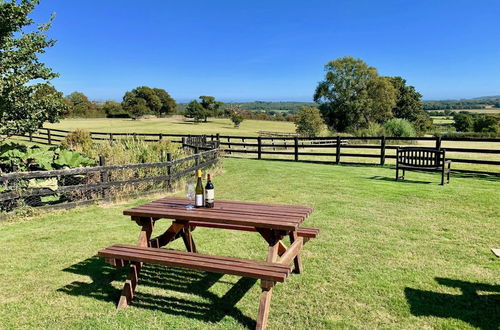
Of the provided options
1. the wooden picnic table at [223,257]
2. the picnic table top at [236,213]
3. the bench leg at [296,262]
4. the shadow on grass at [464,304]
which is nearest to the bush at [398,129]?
the shadow on grass at [464,304]

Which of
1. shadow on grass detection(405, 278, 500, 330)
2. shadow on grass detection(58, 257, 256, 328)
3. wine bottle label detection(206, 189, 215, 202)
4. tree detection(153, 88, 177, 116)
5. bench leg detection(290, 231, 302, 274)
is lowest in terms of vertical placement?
shadow on grass detection(58, 257, 256, 328)

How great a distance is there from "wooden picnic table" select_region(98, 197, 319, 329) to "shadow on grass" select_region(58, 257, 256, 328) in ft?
1.02

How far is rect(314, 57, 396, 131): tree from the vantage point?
48.8 meters

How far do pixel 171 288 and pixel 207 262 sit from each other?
3.40ft

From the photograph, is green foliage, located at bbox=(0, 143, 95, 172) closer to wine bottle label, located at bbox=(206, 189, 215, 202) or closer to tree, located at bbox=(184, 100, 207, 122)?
wine bottle label, located at bbox=(206, 189, 215, 202)

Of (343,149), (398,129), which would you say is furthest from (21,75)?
(398,129)

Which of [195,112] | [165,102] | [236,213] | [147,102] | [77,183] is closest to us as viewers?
[236,213]

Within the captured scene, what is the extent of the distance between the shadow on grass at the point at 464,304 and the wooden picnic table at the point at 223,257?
129 cm

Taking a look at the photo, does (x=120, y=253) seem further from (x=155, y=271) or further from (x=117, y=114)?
(x=117, y=114)

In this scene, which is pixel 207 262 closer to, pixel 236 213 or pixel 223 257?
pixel 223 257

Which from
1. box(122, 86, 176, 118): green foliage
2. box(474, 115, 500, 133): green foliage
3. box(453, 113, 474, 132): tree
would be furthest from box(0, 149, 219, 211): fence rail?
box(453, 113, 474, 132): tree

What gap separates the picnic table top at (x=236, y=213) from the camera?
3.55 meters

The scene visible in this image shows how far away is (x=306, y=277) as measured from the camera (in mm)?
4340

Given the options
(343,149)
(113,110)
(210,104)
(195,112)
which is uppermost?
(210,104)
